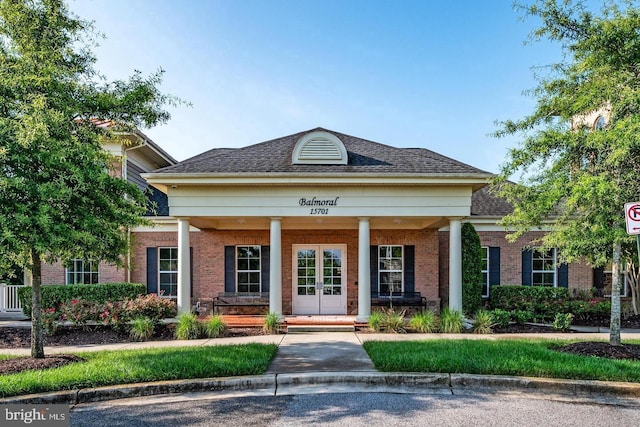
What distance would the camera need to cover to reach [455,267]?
12.0 metres

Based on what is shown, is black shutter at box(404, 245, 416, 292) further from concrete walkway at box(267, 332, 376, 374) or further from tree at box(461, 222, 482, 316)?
concrete walkway at box(267, 332, 376, 374)

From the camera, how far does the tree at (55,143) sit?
6.60 m

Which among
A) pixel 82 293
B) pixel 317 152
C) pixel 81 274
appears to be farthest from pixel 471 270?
pixel 81 274

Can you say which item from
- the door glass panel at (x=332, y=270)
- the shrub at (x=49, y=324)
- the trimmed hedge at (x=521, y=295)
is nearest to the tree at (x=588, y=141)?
the trimmed hedge at (x=521, y=295)

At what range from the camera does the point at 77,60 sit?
796cm

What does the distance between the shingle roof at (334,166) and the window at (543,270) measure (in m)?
5.80

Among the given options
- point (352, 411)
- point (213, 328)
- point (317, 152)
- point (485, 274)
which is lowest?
point (213, 328)

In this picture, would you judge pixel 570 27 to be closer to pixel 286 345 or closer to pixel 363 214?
pixel 363 214

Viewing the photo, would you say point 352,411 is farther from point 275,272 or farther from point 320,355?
point 275,272

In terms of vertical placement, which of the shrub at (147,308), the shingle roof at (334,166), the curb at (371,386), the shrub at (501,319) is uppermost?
the shingle roof at (334,166)

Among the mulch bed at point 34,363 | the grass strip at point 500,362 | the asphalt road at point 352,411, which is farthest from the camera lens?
the mulch bed at point 34,363

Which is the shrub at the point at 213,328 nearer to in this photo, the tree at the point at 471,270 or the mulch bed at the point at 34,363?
the mulch bed at the point at 34,363

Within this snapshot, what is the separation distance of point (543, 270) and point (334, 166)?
9.72m

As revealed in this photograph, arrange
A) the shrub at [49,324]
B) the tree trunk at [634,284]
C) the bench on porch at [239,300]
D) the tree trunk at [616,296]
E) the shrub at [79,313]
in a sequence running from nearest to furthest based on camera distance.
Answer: the tree trunk at [616,296], the shrub at [49,324], the shrub at [79,313], the tree trunk at [634,284], the bench on porch at [239,300]
